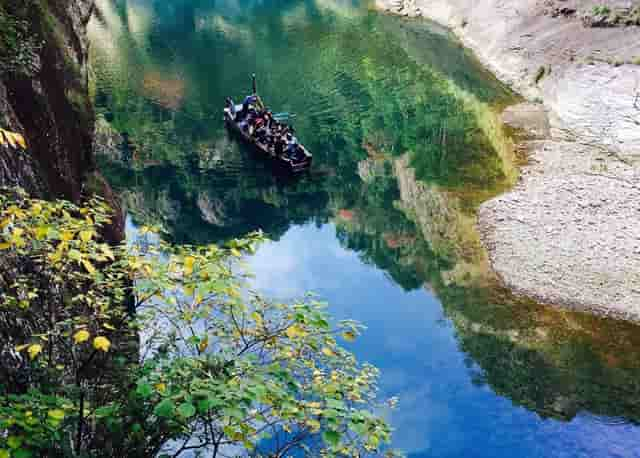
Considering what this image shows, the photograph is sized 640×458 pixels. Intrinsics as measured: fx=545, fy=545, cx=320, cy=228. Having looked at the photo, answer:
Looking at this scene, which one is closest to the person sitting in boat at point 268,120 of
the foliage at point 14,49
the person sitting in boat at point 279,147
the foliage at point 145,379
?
the person sitting in boat at point 279,147

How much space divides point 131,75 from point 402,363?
118 ft

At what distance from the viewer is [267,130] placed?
31.9 metres

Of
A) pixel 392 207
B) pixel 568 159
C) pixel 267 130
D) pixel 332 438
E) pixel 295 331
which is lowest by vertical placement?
pixel 332 438

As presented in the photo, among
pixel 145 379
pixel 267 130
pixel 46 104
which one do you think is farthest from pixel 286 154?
pixel 145 379

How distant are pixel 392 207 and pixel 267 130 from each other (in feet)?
28.4

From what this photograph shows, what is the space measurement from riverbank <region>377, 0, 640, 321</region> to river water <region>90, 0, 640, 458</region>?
1.21 metres

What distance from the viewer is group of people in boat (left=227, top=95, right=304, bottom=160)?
3036 cm

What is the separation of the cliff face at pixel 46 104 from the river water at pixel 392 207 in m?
8.04

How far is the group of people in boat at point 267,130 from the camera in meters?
30.4

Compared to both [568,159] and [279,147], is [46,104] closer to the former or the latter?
[279,147]

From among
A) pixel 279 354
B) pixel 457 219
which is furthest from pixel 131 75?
pixel 279 354

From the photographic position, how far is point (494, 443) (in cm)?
1627

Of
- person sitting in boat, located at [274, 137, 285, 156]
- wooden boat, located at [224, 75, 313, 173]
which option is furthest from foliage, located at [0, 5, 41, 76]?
wooden boat, located at [224, 75, 313, 173]

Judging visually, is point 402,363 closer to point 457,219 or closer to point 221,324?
point 457,219
